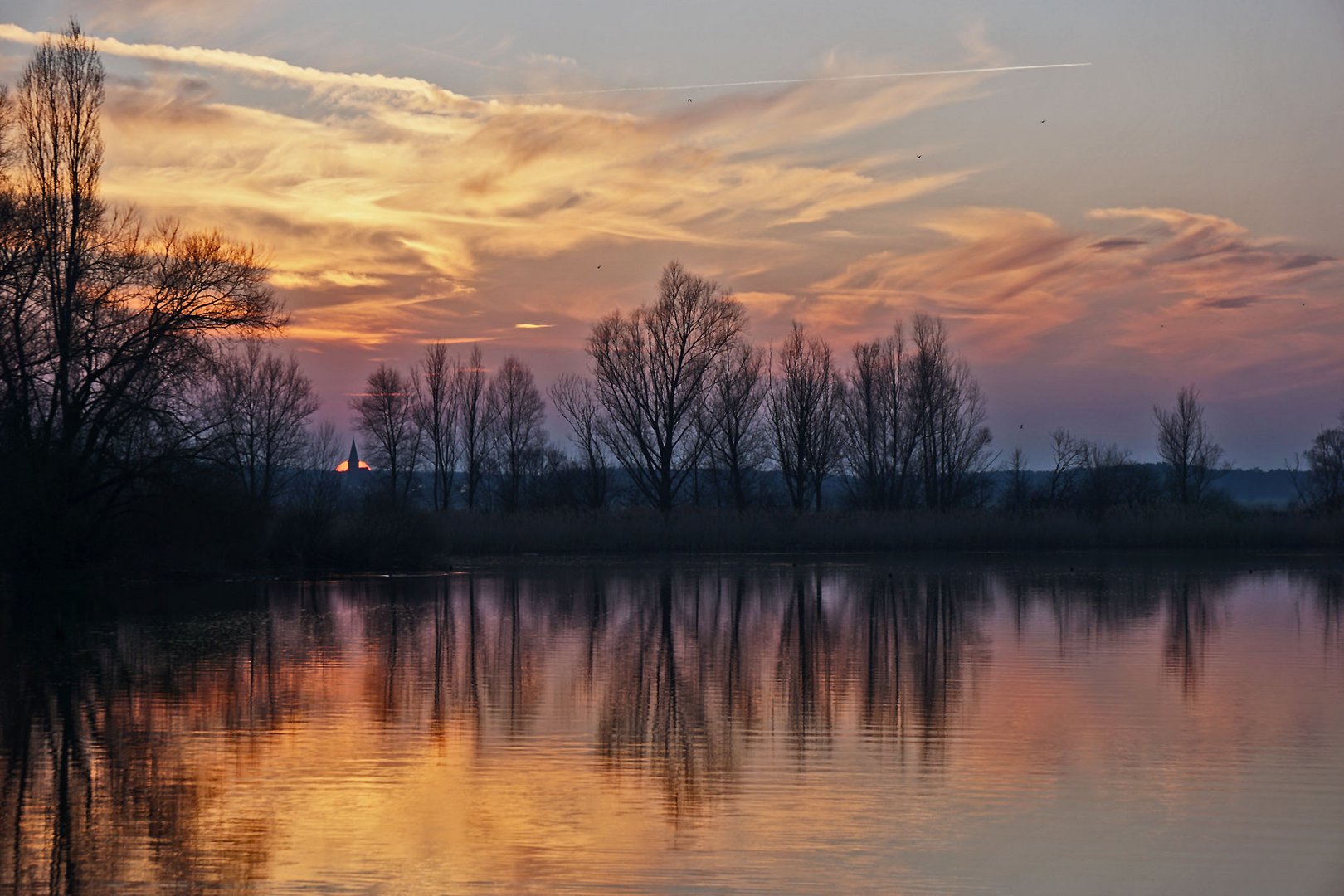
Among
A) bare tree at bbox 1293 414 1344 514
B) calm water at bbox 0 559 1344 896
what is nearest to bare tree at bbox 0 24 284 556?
calm water at bbox 0 559 1344 896

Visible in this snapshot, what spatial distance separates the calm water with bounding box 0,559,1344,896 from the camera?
6445mm

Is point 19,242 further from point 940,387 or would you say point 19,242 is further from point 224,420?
point 940,387

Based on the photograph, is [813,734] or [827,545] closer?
[813,734]

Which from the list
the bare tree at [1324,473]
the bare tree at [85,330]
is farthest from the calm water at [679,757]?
the bare tree at [1324,473]

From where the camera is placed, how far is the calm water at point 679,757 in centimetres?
645

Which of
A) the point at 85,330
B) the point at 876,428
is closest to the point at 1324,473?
the point at 876,428

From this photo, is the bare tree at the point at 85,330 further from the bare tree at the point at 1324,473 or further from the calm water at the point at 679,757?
the bare tree at the point at 1324,473

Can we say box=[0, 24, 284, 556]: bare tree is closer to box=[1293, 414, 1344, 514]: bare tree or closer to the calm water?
the calm water

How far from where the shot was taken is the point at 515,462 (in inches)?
2680

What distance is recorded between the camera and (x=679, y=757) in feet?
29.9

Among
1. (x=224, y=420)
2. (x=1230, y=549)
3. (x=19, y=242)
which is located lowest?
(x=1230, y=549)

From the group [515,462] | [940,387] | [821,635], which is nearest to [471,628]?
[821,635]

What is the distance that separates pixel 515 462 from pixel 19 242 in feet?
140

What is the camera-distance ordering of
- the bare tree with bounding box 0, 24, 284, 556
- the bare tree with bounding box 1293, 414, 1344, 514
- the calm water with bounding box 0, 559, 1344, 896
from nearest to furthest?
1. the calm water with bounding box 0, 559, 1344, 896
2. the bare tree with bounding box 0, 24, 284, 556
3. the bare tree with bounding box 1293, 414, 1344, 514
